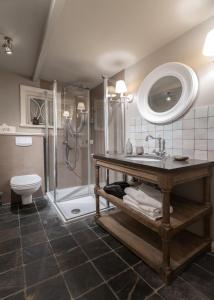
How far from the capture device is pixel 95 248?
1.51m

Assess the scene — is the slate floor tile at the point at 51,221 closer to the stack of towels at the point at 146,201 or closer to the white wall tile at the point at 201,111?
the stack of towels at the point at 146,201

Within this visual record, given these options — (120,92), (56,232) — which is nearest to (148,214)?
(56,232)

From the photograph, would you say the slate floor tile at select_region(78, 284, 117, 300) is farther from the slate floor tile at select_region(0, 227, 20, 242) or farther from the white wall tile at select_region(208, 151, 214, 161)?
the white wall tile at select_region(208, 151, 214, 161)

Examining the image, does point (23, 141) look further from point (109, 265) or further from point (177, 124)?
point (177, 124)

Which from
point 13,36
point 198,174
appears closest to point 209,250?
point 198,174

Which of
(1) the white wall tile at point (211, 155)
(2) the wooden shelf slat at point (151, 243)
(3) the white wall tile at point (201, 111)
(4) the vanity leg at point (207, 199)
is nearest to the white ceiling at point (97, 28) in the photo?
(3) the white wall tile at point (201, 111)

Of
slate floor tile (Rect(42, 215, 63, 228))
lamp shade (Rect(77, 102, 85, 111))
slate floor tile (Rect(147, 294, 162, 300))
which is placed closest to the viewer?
slate floor tile (Rect(147, 294, 162, 300))

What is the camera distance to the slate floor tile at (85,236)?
1.61m

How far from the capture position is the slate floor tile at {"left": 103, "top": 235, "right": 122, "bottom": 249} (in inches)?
60.6

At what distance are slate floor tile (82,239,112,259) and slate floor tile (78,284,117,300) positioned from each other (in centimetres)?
31

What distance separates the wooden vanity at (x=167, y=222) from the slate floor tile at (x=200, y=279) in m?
0.07

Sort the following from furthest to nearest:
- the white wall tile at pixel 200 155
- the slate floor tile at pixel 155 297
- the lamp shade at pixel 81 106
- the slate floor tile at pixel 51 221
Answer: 1. the lamp shade at pixel 81 106
2. the slate floor tile at pixel 51 221
3. the white wall tile at pixel 200 155
4. the slate floor tile at pixel 155 297

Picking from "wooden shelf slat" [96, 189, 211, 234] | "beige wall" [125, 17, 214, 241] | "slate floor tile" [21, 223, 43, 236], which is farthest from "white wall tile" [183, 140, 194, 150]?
"slate floor tile" [21, 223, 43, 236]

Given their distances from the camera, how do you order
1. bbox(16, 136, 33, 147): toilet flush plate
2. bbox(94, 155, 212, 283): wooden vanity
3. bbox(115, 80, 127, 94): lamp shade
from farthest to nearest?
bbox(16, 136, 33, 147): toilet flush plate → bbox(115, 80, 127, 94): lamp shade → bbox(94, 155, 212, 283): wooden vanity
